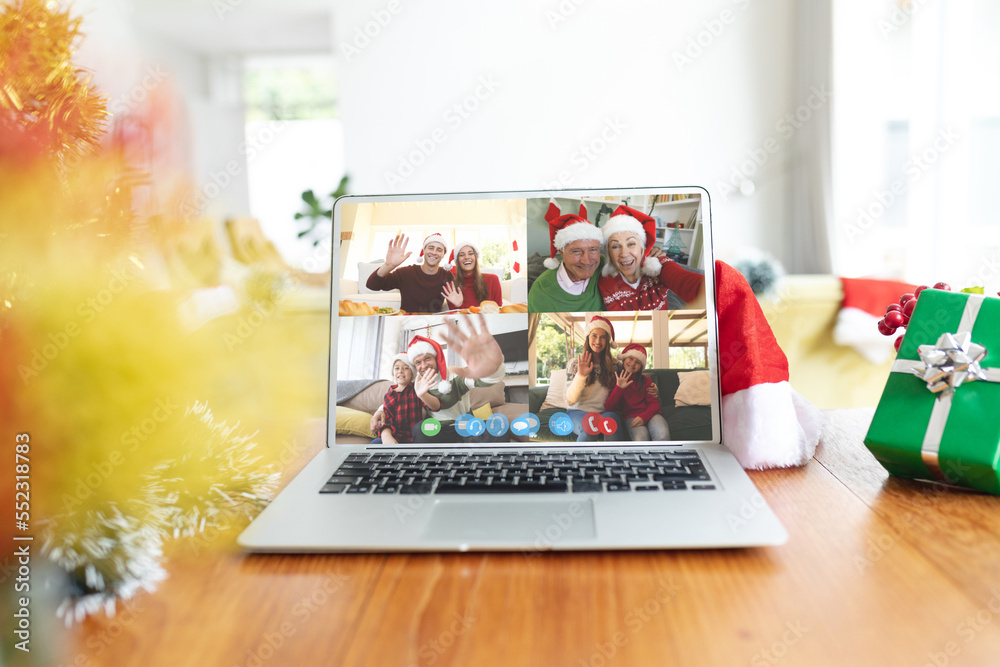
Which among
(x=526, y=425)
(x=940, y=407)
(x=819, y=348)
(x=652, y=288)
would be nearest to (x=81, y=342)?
(x=526, y=425)

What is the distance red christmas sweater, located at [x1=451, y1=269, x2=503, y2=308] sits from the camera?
69 cm

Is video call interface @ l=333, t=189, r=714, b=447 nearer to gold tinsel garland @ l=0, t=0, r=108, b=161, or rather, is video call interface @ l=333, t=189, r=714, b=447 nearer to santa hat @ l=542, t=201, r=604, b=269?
santa hat @ l=542, t=201, r=604, b=269

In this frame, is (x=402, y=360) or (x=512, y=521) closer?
(x=512, y=521)

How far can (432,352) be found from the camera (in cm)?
68

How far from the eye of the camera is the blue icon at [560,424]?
659mm

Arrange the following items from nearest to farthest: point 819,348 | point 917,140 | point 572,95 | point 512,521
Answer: point 512,521 < point 819,348 < point 917,140 < point 572,95

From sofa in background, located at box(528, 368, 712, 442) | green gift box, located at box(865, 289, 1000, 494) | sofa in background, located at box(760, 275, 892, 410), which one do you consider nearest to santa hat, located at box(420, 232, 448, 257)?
sofa in background, located at box(528, 368, 712, 442)

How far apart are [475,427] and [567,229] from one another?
9.2 inches

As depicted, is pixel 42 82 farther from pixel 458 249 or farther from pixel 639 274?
pixel 639 274

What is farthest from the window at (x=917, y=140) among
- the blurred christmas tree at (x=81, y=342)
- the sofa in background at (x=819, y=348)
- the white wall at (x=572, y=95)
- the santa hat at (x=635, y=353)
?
the blurred christmas tree at (x=81, y=342)

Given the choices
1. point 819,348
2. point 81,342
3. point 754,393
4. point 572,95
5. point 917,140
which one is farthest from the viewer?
point 572,95

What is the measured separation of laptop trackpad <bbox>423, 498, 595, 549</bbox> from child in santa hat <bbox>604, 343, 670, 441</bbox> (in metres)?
0.15

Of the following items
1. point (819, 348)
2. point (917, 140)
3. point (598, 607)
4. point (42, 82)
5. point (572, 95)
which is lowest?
point (819, 348)

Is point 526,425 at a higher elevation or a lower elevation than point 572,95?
lower
